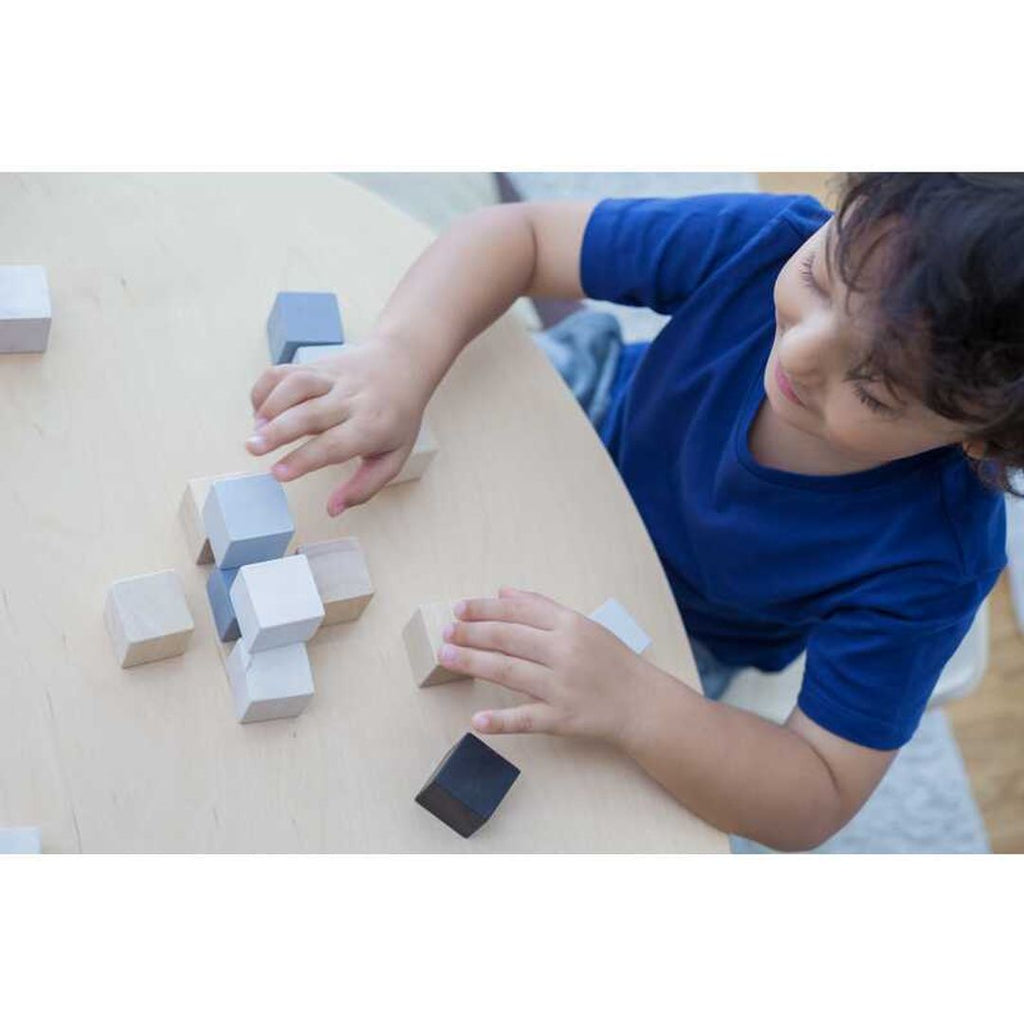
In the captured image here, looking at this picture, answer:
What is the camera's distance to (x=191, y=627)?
0.80 meters

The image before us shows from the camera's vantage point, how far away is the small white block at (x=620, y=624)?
0.92 meters

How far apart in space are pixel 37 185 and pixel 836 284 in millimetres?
520

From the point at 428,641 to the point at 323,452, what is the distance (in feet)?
0.46

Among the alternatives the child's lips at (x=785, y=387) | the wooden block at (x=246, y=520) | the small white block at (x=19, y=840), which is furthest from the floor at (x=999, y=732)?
the small white block at (x=19, y=840)

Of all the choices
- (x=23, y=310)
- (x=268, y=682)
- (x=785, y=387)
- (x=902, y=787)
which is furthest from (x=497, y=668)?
(x=902, y=787)

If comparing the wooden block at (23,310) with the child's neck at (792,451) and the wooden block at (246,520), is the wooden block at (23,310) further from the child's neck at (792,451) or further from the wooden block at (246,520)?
the child's neck at (792,451)

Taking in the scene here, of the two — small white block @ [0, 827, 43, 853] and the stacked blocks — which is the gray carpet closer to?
the stacked blocks

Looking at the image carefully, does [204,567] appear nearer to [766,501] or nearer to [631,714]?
[631,714]

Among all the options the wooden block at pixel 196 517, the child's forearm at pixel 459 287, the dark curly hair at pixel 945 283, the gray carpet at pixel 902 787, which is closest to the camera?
the dark curly hair at pixel 945 283

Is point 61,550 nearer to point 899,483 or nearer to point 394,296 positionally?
point 394,296

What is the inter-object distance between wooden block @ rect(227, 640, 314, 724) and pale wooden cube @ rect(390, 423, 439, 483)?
15cm

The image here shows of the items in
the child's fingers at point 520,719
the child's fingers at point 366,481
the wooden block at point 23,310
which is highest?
the wooden block at point 23,310

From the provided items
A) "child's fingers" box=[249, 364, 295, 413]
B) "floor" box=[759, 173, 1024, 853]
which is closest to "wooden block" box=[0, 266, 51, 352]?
"child's fingers" box=[249, 364, 295, 413]

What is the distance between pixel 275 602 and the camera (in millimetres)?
806
